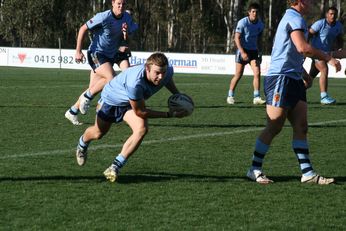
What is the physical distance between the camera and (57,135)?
37.2 ft

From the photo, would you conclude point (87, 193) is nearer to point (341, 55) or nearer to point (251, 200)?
point (251, 200)

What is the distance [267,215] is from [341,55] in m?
2.68

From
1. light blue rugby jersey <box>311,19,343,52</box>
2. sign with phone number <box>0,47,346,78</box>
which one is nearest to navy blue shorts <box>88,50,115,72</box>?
light blue rugby jersey <box>311,19,343,52</box>

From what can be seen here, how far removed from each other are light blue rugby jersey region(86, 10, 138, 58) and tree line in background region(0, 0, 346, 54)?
126 ft

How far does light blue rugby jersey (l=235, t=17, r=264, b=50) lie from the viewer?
17406 millimetres

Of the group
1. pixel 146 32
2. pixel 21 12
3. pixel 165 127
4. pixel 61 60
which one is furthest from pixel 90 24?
pixel 146 32

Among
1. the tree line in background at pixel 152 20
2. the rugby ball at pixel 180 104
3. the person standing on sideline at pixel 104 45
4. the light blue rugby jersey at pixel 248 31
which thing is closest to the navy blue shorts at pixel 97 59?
the person standing on sideline at pixel 104 45

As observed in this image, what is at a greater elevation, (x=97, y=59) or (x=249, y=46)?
(x=97, y=59)

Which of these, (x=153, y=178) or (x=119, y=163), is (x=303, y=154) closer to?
(x=153, y=178)

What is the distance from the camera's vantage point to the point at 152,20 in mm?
69500

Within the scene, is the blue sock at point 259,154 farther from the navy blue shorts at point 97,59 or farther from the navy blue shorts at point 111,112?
the navy blue shorts at point 97,59

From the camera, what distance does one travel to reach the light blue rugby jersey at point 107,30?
41.6 feet

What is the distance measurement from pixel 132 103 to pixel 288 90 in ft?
4.92

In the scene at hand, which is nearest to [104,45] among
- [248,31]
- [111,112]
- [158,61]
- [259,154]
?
[111,112]
